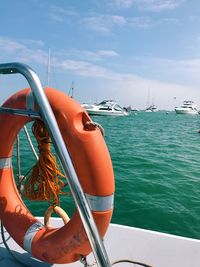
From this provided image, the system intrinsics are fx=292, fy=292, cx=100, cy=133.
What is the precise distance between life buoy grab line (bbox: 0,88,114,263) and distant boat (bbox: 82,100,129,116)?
1519 inches

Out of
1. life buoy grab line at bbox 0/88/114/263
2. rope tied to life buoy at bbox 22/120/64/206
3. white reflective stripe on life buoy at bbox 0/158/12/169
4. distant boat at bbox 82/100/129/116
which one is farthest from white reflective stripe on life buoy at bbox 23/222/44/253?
distant boat at bbox 82/100/129/116

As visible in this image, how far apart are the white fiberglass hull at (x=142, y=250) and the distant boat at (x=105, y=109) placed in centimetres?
3822

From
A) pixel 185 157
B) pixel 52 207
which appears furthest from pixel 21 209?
pixel 185 157

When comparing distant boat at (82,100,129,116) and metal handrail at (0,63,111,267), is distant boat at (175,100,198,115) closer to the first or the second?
distant boat at (82,100,129,116)

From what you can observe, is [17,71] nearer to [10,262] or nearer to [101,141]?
[101,141]

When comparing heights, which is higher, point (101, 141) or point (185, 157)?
point (101, 141)

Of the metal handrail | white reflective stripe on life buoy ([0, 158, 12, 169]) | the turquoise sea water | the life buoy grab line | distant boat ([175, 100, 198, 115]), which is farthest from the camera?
distant boat ([175, 100, 198, 115])

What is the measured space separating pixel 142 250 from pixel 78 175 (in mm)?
1107

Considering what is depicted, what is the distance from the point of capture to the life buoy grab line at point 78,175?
5.83ft

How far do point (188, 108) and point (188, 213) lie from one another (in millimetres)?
65912

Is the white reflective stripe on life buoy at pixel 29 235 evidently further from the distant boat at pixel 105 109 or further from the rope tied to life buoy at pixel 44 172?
the distant boat at pixel 105 109

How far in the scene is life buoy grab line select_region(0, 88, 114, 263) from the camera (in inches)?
69.9

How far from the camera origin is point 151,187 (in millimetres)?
6551

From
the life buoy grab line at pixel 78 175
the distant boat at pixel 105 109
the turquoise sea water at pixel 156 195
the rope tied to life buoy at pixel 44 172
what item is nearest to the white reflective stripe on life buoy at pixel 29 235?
the life buoy grab line at pixel 78 175
